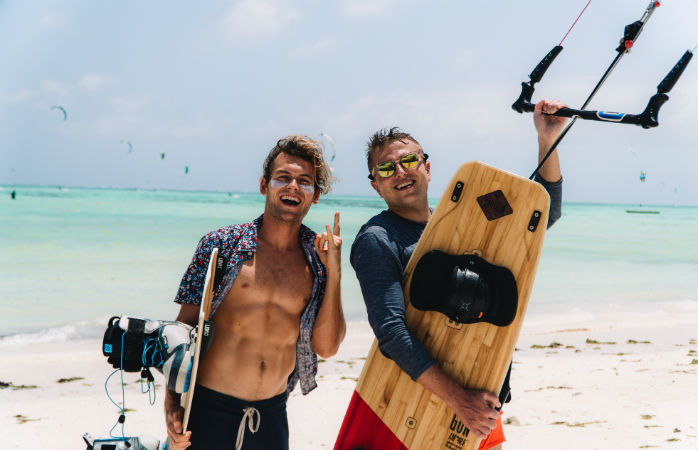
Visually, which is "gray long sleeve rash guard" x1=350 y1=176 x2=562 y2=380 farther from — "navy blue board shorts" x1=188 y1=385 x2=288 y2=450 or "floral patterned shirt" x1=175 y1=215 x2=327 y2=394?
"navy blue board shorts" x1=188 y1=385 x2=288 y2=450

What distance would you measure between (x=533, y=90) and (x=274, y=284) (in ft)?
4.82

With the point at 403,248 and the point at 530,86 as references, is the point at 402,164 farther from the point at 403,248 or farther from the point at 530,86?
the point at 530,86

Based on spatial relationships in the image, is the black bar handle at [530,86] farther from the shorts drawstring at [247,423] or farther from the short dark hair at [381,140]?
the shorts drawstring at [247,423]

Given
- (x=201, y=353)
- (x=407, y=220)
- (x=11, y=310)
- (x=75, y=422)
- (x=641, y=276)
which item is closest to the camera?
(x=201, y=353)

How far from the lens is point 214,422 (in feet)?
7.67

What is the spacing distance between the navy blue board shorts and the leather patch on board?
1275 millimetres

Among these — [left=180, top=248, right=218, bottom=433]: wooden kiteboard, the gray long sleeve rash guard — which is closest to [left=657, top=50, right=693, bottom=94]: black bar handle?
the gray long sleeve rash guard

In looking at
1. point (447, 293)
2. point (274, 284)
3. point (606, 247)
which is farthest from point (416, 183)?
point (606, 247)

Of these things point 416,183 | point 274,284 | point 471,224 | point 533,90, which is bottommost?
point 274,284

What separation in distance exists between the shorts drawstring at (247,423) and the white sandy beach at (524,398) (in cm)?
219

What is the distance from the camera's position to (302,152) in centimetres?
256

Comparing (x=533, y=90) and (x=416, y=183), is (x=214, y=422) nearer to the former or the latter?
(x=416, y=183)

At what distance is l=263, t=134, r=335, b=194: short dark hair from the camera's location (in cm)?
256

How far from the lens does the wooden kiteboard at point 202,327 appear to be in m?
2.14
